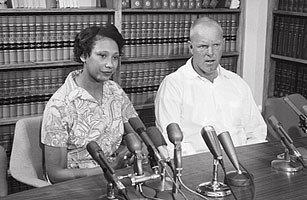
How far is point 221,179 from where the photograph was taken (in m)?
2.12

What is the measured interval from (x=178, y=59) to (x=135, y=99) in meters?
0.50

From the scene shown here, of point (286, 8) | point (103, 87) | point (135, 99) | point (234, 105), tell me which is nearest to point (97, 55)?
point (103, 87)

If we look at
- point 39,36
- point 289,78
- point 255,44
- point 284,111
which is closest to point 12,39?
point 39,36

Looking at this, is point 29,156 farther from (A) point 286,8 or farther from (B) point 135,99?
(A) point 286,8

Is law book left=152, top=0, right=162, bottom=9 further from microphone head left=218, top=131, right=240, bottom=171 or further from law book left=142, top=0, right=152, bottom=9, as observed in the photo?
microphone head left=218, top=131, right=240, bottom=171

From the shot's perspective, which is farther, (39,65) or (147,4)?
(147,4)

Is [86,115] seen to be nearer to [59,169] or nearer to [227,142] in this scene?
[59,169]

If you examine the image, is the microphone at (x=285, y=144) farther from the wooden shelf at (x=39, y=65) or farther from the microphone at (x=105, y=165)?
the wooden shelf at (x=39, y=65)

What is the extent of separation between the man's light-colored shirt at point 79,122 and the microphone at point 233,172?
923 mm

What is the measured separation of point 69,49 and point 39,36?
0.82 feet

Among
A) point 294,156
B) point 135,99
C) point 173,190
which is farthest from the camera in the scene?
point 135,99

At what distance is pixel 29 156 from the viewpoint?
2768mm

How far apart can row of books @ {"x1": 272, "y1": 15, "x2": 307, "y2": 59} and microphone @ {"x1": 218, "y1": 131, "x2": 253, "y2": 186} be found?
2472 millimetres

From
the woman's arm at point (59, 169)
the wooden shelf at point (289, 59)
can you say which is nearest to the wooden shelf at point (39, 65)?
the woman's arm at point (59, 169)
